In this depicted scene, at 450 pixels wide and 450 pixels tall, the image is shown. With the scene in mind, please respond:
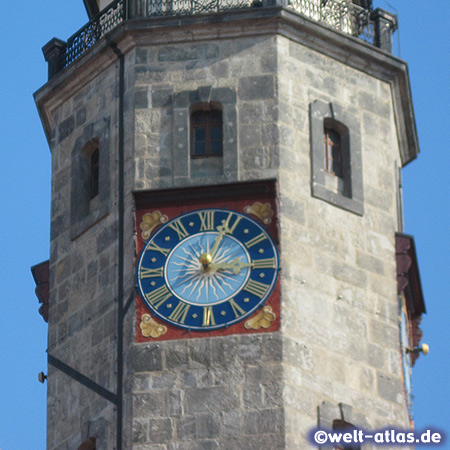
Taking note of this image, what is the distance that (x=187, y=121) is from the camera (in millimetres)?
45750

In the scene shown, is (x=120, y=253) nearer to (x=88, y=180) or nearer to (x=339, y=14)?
(x=88, y=180)

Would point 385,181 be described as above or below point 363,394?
above

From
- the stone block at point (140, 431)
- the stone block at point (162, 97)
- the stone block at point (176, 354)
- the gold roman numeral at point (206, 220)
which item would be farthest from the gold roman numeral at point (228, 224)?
the stone block at point (140, 431)

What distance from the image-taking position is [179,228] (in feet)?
147

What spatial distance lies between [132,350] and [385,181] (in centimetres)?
569

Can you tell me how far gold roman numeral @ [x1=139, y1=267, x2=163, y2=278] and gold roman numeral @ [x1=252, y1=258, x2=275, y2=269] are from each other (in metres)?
1.55

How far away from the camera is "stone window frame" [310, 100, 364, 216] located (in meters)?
45.5

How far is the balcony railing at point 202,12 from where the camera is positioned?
155ft

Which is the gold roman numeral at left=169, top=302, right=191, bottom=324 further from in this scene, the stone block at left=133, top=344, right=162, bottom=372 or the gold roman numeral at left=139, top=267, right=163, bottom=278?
the gold roman numeral at left=139, top=267, right=163, bottom=278

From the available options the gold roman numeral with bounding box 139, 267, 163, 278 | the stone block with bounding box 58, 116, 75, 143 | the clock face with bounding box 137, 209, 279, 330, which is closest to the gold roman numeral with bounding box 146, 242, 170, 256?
the clock face with bounding box 137, 209, 279, 330

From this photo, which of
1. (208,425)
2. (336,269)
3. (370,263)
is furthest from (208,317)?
(370,263)

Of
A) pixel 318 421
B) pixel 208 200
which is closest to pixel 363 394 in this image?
pixel 318 421

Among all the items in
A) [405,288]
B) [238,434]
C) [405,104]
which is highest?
[405,104]

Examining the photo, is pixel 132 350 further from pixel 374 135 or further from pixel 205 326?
pixel 374 135
